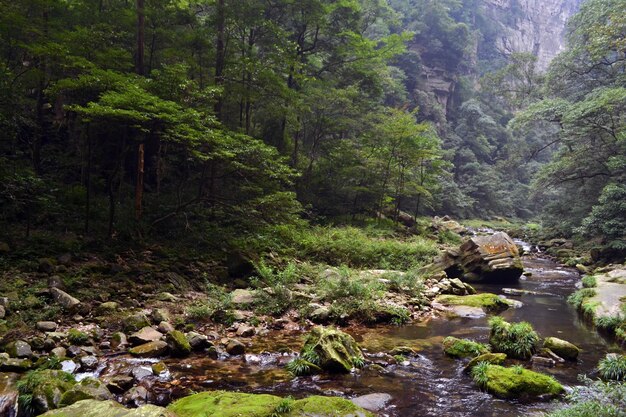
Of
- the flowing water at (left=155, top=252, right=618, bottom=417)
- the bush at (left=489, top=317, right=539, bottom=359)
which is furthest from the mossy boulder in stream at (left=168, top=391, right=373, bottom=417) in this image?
the bush at (left=489, top=317, right=539, bottom=359)

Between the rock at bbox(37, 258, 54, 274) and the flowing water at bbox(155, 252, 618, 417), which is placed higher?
the rock at bbox(37, 258, 54, 274)

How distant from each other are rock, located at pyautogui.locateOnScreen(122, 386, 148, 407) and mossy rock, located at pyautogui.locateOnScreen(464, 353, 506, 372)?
5.63 m

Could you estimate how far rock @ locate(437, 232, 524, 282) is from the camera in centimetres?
1730

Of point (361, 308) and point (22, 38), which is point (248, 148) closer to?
point (361, 308)

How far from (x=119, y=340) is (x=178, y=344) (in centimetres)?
124

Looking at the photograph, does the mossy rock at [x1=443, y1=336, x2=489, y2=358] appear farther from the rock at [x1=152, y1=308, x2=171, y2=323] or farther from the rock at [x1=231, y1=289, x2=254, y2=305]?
the rock at [x1=152, y1=308, x2=171, y2=323]

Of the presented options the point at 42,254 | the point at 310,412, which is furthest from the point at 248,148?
the point at 310,412

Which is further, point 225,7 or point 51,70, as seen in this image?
point 225,7

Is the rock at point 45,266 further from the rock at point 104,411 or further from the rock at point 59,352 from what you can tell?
the rock at point 104,411

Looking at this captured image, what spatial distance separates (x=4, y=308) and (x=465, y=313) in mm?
11480

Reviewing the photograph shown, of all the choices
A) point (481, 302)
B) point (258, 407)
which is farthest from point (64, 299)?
point (481, 302)

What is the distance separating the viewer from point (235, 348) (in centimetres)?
816

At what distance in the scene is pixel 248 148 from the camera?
41.9 ft

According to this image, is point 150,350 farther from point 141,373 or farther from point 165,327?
point 165,327
